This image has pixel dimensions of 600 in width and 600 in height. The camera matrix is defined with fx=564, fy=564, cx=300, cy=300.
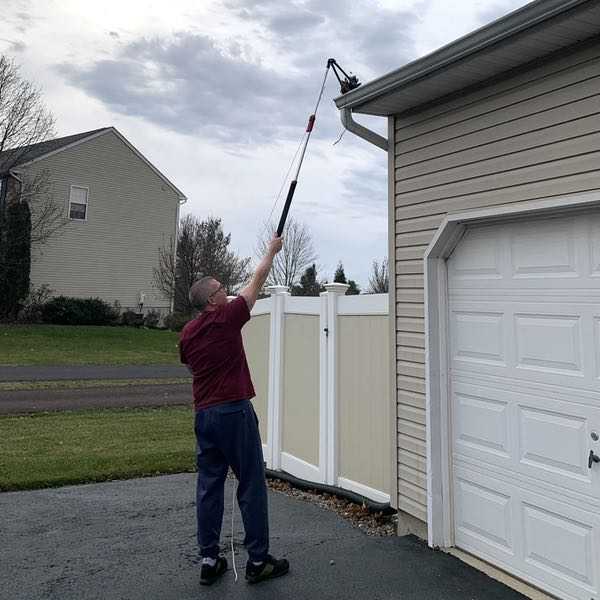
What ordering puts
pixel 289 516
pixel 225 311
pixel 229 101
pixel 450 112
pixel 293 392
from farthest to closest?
pixel 229 101, pixel 293 392, pixel 289 516, pixel 450 112, pixel 225 311

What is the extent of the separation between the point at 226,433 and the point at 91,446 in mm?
4624

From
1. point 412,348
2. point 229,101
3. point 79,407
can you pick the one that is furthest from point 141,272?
point 412,348

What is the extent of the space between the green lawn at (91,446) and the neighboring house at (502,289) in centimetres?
335

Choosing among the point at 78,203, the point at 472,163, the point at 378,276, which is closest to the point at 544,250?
the point at 472,163

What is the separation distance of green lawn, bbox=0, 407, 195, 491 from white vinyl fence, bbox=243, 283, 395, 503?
1393 millimetres

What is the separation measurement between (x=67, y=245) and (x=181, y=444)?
19.1 meters

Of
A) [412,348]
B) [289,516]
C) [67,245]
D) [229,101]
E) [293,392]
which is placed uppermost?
[229,101]

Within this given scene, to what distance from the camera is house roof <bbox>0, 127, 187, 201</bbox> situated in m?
22.3

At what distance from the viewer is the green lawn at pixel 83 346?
16.6 metres

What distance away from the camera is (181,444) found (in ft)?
25.0

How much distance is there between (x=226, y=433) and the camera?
3.38m

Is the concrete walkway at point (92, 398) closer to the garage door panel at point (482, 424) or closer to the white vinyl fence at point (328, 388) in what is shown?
the white vinyl fence at point (328, 388)

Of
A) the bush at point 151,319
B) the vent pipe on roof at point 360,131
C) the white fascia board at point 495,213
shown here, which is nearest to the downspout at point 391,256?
the vent pipe on roof at point 360,131

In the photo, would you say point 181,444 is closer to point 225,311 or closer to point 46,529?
point 46,529
